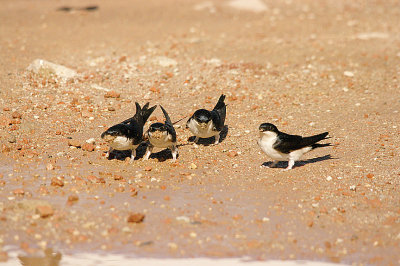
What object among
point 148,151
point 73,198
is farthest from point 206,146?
point 73,198

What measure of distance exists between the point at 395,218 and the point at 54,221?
3.85m

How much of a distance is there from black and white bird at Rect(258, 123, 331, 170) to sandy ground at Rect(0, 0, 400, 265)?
29 centimetres

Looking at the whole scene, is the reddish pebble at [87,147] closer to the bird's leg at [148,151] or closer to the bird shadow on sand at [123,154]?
the bird shadow on sand at [123,154]

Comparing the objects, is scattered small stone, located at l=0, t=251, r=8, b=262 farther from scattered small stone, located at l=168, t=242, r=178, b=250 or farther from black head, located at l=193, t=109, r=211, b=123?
black head, located at l=193, t=109, r=211, b=123

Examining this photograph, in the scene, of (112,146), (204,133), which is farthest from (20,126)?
(204,133)

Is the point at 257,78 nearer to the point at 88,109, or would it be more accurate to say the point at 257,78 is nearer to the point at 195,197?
the point at 88,109

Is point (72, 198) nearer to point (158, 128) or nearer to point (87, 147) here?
point (158, 128)

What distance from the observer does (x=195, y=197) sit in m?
6.71

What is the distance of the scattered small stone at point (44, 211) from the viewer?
5934 millimetres

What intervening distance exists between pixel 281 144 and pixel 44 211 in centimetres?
326

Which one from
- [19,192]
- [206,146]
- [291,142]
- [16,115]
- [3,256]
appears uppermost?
[16,115]

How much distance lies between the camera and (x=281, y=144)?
7348 mm

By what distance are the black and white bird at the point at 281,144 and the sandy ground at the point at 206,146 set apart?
0.29m

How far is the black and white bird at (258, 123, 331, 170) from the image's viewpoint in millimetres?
7367
